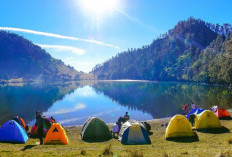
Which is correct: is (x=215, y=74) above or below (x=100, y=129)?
above

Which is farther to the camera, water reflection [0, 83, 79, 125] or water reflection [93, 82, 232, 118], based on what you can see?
water reflection [93, 82, 232, 118]

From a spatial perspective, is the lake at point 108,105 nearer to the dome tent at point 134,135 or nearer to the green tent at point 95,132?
the green tent at point 95,132

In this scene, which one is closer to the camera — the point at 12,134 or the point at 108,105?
the point at 12,134

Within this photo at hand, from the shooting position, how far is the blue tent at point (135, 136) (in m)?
17.5

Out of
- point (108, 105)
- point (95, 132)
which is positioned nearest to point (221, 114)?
point (95, 132)

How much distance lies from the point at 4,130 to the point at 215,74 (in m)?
111

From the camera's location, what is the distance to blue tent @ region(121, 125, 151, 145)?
17.5 metres

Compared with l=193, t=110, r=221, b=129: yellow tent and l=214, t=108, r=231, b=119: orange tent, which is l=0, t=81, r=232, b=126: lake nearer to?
l=214, t=108, r=231, b=119: orange tent

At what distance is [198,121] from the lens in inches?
880

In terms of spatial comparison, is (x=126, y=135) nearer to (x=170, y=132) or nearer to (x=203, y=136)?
(x=170, y=132)

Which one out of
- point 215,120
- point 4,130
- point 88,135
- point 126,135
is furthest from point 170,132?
point 4,130

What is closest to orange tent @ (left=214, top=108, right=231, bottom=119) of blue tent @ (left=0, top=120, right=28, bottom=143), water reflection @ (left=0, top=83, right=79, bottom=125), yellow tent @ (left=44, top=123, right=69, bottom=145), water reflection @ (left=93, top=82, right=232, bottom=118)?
water reflection @ (left=93, top=82, right=232, bottom=118)

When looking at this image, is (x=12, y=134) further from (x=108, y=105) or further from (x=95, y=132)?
(x=108, y=105)

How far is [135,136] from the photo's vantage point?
1767cm
